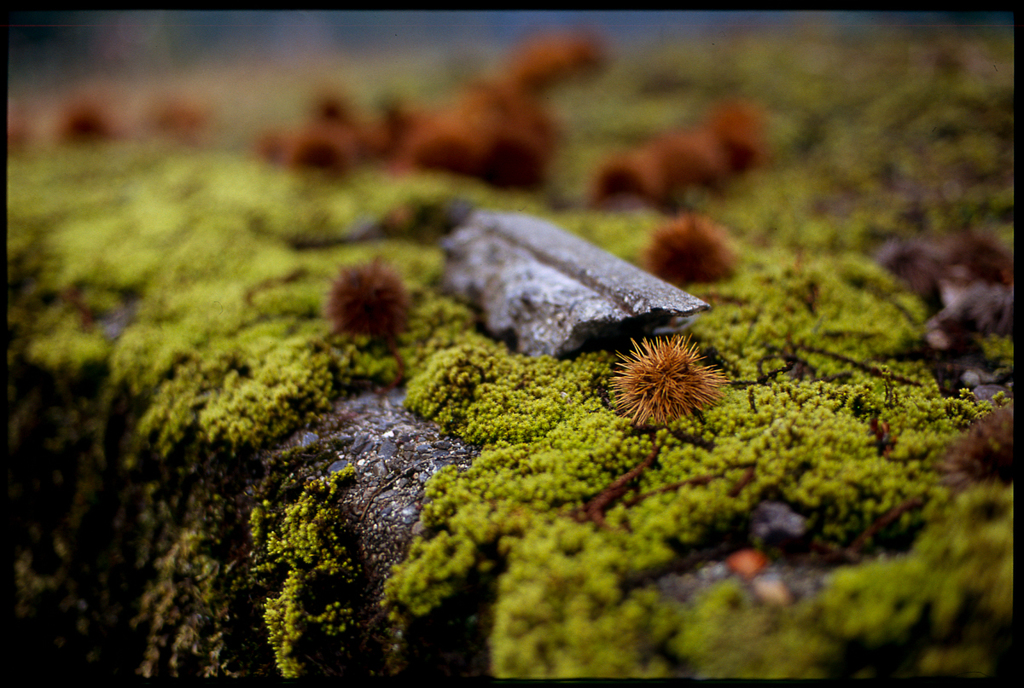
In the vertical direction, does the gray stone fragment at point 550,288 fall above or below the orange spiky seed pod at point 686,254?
below

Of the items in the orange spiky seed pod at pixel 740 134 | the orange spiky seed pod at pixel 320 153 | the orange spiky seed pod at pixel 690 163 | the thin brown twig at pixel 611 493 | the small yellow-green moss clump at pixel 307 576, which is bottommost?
the small yellow-green moss clump at pixel 307 576

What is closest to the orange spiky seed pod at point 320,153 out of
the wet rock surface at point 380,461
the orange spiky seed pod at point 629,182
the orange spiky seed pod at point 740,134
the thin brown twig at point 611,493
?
the orange spiky seed pod at point 629,182

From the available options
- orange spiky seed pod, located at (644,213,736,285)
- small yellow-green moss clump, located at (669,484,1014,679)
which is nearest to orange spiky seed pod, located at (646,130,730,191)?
orange spiky seed pod, located at (644,213,736,285)

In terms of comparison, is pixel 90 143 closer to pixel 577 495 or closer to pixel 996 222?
pixel 577 495

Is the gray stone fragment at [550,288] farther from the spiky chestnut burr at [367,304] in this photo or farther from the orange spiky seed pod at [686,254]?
the spiky chestnut burr at [367,304]

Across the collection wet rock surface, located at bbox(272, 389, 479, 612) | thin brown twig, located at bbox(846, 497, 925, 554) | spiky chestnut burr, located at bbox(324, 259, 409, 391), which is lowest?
wet rock surface, located at bbox(272, 389, 479, 612)

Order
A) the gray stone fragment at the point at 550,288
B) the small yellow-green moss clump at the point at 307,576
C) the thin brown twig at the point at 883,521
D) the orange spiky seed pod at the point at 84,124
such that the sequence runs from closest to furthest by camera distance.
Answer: the thin brown twig at the point at 883,521 < the small yellow-green moss clump at the point at 307,576 < the gray stone fragment at the point at 550,288 < the orange spiky seed pod at the point at 84,124

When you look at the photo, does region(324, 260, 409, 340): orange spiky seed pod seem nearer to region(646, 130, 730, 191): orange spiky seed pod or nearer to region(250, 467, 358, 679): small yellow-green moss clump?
region(250, 467, 358, 679): small yellow-green moss clump

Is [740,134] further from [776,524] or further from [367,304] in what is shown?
[776,524]
